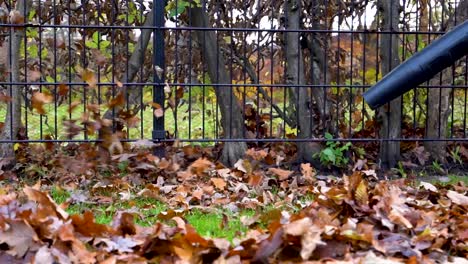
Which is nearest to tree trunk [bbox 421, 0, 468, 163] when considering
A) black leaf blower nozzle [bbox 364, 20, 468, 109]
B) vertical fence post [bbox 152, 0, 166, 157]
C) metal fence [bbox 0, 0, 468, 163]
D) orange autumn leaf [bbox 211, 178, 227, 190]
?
metal fence [bbox 0, 0, 468, 163]

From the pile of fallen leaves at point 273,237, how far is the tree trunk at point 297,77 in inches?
103

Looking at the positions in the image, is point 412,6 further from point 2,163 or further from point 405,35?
point 2,163

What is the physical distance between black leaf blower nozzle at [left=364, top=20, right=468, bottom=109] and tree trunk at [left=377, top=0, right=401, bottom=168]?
3.76 m

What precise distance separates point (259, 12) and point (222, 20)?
421 millimetres

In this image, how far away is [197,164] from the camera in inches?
218

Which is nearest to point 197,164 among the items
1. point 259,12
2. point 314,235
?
point 259,12

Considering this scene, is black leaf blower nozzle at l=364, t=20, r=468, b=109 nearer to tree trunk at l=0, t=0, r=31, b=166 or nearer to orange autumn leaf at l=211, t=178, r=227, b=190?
orange autumn leaf at l=211, t=178, r=227, b=190

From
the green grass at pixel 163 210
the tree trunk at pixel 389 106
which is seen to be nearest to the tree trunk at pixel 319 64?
the tree trunk at pixel 389 106

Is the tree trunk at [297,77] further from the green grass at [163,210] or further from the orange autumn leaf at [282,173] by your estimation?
the green grass at [163,210]

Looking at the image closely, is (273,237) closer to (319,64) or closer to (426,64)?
(426,64)

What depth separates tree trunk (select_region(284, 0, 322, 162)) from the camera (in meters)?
6.14

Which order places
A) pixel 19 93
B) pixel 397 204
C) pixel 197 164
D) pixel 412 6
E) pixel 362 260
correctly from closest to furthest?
pixel 362 260, pixel 397 204, pixel 197 164, pixel 19 93, pixel 412 6

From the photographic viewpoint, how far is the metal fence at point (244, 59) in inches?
235

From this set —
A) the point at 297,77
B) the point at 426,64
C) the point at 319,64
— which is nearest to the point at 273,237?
the point at 426,64
